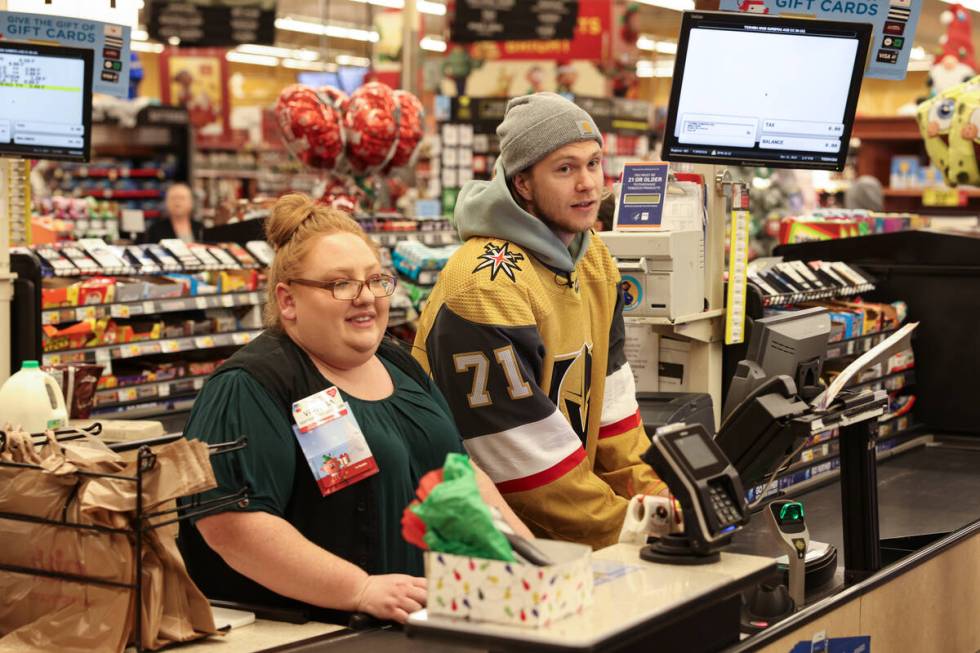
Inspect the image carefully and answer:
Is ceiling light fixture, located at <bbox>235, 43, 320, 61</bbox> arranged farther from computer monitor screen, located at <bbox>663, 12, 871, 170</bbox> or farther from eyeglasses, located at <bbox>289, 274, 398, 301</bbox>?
eyeglasses, located at <bbox>289, 274, 398, 301</bbox>

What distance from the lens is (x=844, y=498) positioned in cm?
303

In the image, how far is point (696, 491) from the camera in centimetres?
213

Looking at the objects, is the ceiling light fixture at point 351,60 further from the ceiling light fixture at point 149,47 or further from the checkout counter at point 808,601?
the checkout counter at point 808,601

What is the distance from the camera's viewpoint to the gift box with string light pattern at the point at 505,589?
5.60 feet

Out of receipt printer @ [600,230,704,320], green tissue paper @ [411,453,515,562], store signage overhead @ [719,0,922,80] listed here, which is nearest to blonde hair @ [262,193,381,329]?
green tissue paper @ [411,453,515,562]

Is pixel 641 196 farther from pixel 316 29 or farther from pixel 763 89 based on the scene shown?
pixel 316 29

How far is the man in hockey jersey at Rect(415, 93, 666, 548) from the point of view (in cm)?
299

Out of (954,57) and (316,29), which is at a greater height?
(316,29)

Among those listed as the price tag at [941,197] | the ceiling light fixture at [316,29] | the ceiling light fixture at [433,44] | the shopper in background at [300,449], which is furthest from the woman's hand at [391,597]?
the ceiling light fixture at [433,44]

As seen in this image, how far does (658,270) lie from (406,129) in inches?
121

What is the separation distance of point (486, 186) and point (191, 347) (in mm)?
2983

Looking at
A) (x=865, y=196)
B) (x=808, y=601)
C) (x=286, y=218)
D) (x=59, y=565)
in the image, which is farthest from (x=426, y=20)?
(x=59, y=565)

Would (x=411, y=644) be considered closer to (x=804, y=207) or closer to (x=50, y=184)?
(x=804, y=207)

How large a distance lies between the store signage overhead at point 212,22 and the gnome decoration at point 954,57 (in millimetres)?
6678
